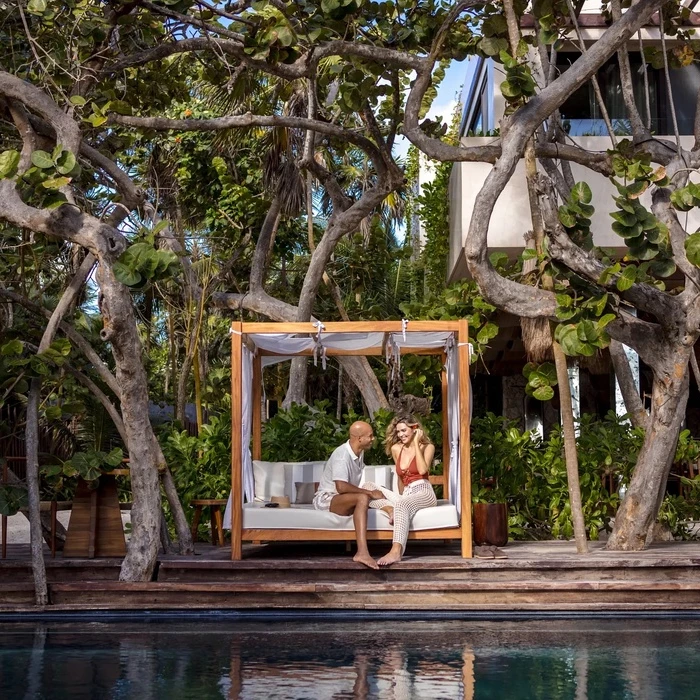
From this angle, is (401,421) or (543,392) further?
(401,421)

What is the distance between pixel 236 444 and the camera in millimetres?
8430

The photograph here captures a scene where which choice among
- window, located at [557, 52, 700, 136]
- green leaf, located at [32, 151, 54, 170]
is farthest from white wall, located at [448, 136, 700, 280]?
green leaf, located at [32, 151, 54, 170]

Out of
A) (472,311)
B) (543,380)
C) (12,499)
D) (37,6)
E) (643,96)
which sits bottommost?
(12,499)

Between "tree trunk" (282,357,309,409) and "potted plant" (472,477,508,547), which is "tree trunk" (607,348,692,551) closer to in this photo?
"potted plant" (472,477,508,547)

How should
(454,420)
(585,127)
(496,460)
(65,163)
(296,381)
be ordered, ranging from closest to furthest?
(65,163)
(454,420)
(496,460)
(585,127)
(296,381)

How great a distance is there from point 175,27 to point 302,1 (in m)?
1.23

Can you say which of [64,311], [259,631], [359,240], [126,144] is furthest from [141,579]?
[359,240]

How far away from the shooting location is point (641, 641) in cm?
682

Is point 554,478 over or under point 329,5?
under

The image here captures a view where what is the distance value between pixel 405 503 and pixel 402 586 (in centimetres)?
79

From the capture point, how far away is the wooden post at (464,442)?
8.34m

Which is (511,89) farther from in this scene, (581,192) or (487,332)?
(487,332)

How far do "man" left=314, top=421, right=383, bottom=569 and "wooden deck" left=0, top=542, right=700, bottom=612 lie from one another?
0.34 m

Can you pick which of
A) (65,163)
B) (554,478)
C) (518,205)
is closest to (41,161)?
(65,163)
